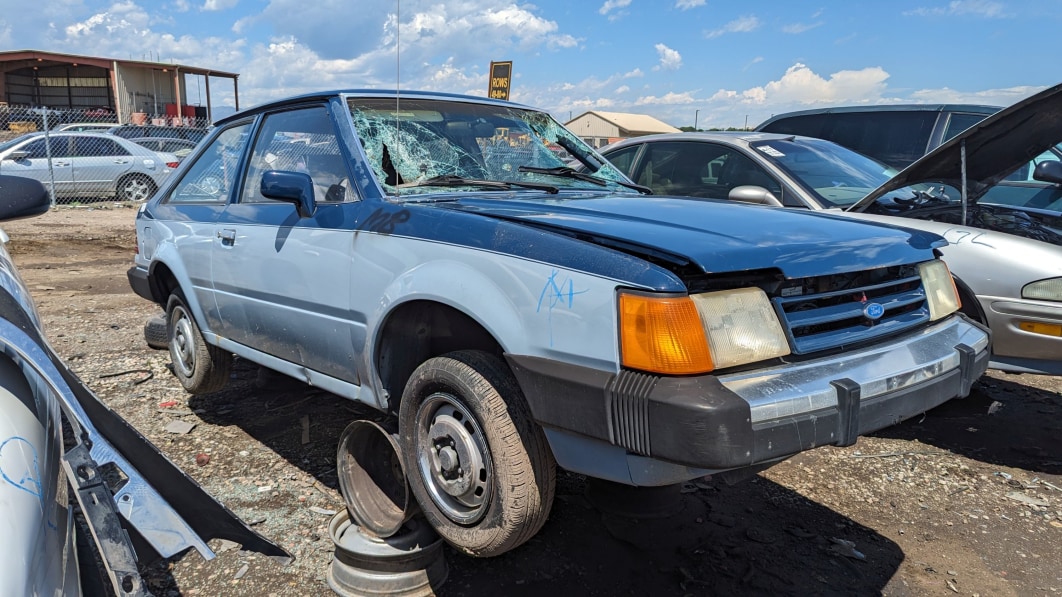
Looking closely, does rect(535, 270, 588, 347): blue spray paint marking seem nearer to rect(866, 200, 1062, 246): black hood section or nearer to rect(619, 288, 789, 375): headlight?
rect(619, 288, 789, 375): headlight

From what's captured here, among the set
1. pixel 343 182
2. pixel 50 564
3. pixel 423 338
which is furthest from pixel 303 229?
pixel 50 564

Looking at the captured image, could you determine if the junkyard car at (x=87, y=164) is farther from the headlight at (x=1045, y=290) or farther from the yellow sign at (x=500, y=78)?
the headlight at (x=1045, y=290)

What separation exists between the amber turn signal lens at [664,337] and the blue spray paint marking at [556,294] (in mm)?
181

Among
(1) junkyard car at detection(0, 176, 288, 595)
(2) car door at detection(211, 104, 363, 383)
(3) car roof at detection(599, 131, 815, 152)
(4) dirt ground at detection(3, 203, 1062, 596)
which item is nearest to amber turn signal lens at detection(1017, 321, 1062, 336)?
(4) dirt ground at detection(3, 203, 1062, 596)

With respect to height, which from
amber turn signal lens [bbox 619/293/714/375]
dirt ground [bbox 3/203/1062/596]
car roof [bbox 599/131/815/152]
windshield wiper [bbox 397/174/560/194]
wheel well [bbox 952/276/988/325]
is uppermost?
car roof [bbox 599/131/815/152]

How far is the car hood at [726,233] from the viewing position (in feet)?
6.48

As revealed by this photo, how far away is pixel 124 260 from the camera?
9531 mm

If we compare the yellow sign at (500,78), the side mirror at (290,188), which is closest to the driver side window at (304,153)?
the side mirror at (290,188)

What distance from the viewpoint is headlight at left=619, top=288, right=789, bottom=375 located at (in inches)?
72.4

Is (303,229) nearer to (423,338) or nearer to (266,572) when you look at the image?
(423,338)

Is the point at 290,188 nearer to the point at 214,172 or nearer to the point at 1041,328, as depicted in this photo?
the point at 214,172

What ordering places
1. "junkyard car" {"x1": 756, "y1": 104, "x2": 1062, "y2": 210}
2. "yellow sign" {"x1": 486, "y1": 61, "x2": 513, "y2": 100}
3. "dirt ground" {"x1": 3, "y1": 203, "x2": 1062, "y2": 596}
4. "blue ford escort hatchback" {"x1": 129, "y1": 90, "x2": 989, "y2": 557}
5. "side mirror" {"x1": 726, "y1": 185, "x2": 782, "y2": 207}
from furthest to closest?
"yellow sign" {"x1": 486, "y1": 61, "x2": 513, "y2": 100} < "junkyard car" {"x1": 756, "y1": 104, "x2": 1062, "y2": 210} < "side mirror" {"x1": 726, "y1": 185, "x2": 782, "y2": 207} < "dirt ground" {"x1": 3, "y1": 203, "x2": 1062, "y2": 596} < "blue ford escort hatchback" {"x1": 129, "y1": 90, "x2": 989, "y2": 557}

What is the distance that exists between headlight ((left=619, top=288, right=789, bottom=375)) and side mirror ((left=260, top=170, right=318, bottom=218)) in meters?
1.54

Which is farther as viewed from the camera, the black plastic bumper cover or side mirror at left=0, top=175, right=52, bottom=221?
side mirror at left=0, top=175, right=52, bottom=221
